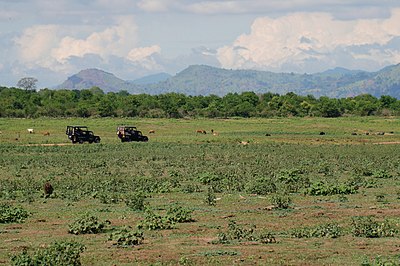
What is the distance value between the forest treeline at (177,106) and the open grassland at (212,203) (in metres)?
62.9

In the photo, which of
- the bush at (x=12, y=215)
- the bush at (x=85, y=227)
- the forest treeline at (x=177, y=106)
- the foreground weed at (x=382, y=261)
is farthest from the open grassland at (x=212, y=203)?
the forest treeline at (x=177, y=106)

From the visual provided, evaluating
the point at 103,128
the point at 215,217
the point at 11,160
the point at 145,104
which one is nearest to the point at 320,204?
the point at 215,217

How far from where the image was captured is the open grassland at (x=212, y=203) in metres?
18.6

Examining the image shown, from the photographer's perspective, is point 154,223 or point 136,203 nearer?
point 154,223

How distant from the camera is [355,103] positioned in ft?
498

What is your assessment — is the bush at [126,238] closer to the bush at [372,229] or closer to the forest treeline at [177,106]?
the bush at [372,229]

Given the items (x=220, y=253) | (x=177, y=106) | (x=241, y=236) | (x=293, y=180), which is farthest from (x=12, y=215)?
(x=177, y=106)

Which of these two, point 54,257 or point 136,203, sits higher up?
point 54,257

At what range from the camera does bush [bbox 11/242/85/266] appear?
1542 centimetres

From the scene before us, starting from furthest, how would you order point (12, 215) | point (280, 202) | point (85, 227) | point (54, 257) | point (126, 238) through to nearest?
point (280, 202) < point (12, 215) < point (85, 227) < point (126, 238) < point (54, 257)

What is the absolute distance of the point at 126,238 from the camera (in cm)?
1973

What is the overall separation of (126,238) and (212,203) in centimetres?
855

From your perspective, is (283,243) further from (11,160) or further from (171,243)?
(11,160)

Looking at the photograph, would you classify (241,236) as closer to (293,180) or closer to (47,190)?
(47,190)
